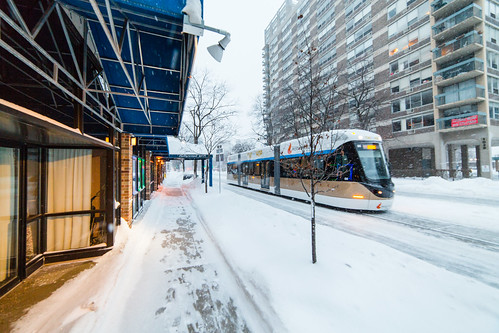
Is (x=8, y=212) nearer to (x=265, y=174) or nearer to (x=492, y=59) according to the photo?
(x=265, y=174)

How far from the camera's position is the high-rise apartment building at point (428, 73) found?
22.0 m

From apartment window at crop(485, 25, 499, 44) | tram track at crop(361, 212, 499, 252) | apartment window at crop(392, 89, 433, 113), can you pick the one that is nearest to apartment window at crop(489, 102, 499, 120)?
apartment window at crop(392, 89, 433, 113)

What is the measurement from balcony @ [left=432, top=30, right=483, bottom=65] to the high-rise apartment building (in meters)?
0.08

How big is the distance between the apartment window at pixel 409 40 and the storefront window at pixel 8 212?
115ft

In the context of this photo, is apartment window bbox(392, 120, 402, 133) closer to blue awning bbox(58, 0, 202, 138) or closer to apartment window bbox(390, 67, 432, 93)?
apartment window bbox(390, 67, 432, 93)

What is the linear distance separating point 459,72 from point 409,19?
8.72 metres

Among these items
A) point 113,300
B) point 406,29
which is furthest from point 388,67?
point 113,300

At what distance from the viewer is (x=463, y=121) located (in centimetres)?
2203

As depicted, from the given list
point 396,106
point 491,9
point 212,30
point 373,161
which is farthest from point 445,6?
point 212,30

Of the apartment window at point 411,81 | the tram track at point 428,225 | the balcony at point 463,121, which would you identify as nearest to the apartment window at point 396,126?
the apartment window at point 411,81

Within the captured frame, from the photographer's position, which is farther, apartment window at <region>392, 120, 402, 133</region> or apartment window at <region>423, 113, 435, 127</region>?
apartment window at <region>392, 120, 402, 133</region>

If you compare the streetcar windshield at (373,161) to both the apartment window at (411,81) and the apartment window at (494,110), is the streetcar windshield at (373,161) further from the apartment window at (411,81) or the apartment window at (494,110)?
the apartment window at (411,81)

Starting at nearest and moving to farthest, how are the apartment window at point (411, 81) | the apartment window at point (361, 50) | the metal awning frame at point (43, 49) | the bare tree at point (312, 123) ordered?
the metal awning frame at point (43, 49)
the bare tree at point (312, 123)
the apartment window at point (411, 81)
the apartment window at point (361, 50)

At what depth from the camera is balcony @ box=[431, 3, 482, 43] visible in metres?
21.7
